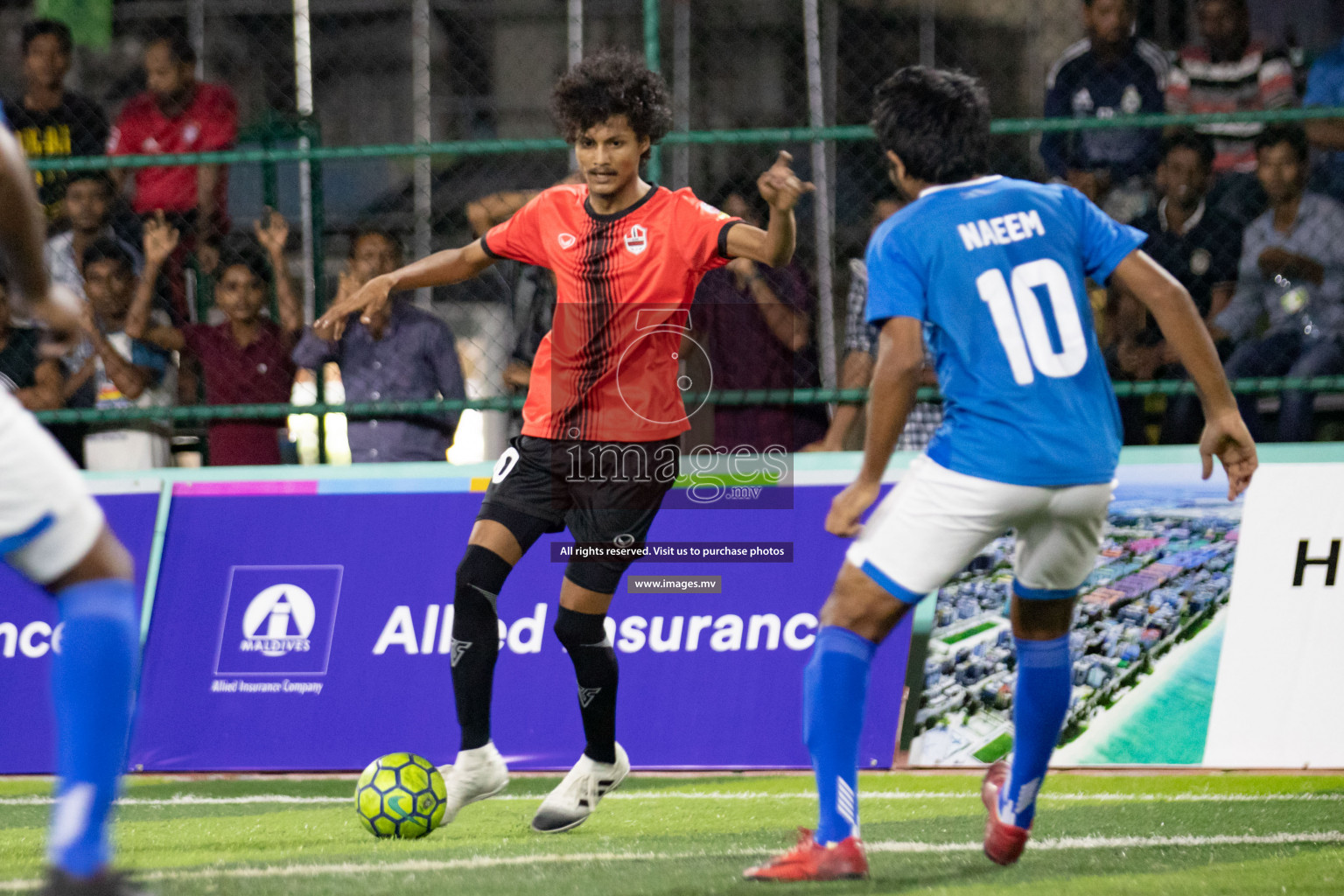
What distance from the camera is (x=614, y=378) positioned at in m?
4.54

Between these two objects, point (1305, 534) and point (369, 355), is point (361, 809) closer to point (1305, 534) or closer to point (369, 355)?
point (369, 355)

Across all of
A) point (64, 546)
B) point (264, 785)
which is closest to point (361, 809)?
point (264, 785)

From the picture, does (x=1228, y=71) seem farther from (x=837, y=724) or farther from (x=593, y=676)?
(x=837, y=724)

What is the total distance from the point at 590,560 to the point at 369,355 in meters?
2.35

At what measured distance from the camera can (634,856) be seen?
3.96 metres

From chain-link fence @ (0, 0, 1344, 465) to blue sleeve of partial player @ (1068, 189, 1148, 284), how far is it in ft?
7.64

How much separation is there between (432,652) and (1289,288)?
403 cm

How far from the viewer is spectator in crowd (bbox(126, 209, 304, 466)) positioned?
641cm

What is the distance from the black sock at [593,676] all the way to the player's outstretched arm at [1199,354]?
77.5 inches

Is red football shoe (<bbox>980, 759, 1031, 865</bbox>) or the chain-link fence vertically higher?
the chain-link fence

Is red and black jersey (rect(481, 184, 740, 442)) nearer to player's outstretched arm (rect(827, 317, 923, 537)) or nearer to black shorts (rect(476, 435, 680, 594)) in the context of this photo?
black shorts (rect(476, 435, 680, 594))

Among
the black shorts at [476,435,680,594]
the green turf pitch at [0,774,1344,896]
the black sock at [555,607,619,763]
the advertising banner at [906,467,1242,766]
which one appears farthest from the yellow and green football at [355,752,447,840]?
the advertising banner at [906,467,1242,766]

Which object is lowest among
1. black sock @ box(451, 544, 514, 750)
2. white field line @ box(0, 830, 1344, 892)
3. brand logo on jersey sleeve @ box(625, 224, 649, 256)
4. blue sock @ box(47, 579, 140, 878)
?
white field line @ box(0, 830, 1344, 892)

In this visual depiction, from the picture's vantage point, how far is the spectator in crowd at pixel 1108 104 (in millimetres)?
6434
